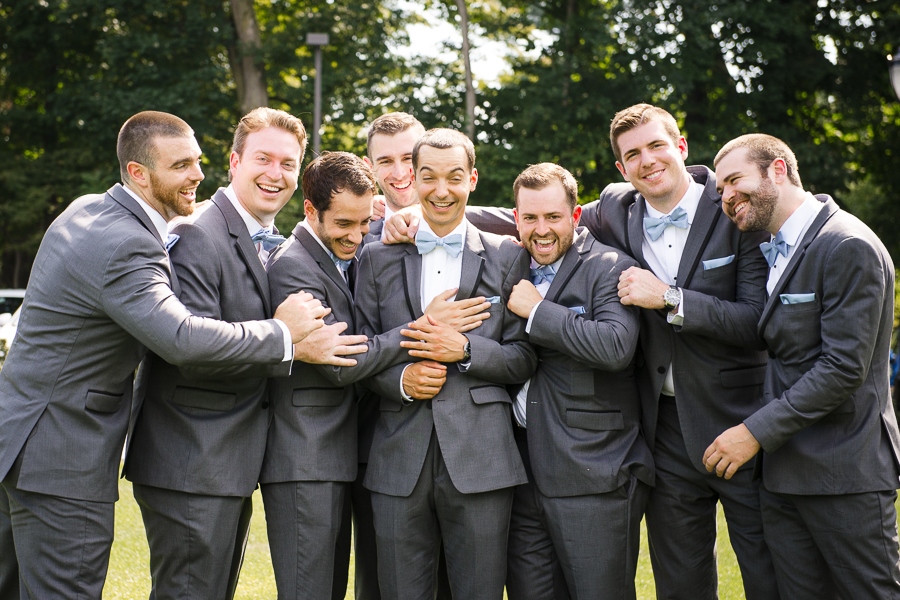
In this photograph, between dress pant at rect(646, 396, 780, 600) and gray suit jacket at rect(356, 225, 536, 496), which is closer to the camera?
gray suit jacket at rect(356, 225, 536, 496)

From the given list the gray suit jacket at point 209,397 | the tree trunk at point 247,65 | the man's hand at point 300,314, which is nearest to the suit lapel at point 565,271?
the man's hand at point 300,314

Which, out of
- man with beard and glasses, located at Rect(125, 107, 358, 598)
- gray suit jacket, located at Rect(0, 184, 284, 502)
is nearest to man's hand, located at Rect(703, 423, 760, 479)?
man with beard and glasses, located at Rect(125, 107, 358, 598)

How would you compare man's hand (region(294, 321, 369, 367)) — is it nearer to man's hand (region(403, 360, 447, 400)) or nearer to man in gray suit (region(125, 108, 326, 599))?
man in gray suit (region(125, 108, 326, 599))

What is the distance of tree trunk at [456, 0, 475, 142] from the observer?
1886 centimetres

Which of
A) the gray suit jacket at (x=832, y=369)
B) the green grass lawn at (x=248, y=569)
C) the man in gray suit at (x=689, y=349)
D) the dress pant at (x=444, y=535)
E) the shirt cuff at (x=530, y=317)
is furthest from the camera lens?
the green grass lawn at (x=248, y=569)

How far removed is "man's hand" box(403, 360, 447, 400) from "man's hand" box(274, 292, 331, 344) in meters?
0.47

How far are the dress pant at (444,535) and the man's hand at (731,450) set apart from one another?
100 centimetres

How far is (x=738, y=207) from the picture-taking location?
3.83 metres

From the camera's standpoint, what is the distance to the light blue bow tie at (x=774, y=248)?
3.74m

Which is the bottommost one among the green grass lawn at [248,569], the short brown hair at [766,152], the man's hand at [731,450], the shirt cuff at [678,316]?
the green grass lawn at [248,569]

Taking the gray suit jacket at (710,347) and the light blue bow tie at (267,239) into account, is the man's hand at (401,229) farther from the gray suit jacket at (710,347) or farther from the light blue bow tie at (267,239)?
the gray suit jacket at (710,347)

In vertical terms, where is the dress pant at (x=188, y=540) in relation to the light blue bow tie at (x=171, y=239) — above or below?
below

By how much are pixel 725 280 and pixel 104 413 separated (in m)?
2.98

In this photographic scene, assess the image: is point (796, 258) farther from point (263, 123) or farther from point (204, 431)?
point (204, 431)
